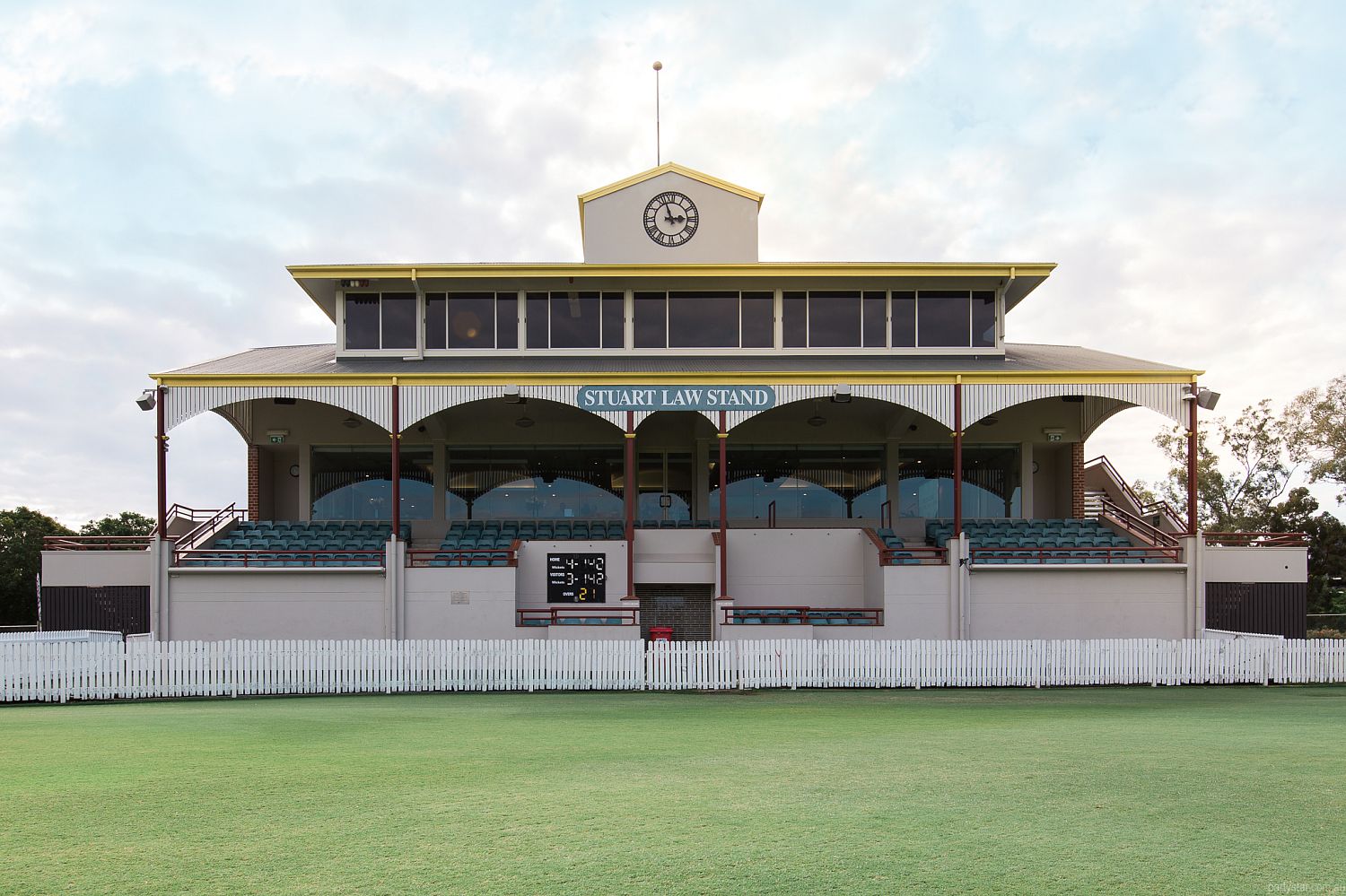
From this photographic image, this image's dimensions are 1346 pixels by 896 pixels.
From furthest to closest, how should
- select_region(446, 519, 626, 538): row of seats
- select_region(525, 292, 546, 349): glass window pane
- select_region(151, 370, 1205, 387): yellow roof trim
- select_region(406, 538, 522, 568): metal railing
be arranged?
select_region(525, 292, 546, 349): glass window pane
select_region(446, 519, 626, 538): row of seats
select_region(151, 370, 1205, 387): yellow roof trim
select_region(406, 538, 522, 568): metal railing

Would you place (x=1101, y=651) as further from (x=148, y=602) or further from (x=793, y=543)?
(x=148, y=602)

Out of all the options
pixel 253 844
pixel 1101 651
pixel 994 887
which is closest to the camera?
pixel 994 887

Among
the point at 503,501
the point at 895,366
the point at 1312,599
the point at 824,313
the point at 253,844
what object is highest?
the point at 824,313

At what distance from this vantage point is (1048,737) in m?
11.6

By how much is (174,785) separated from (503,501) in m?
20.7

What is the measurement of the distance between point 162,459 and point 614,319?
39.8ft

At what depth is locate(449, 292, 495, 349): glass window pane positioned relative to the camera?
27.9m

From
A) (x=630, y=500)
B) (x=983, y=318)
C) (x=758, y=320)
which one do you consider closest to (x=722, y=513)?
(x=630, y=500)

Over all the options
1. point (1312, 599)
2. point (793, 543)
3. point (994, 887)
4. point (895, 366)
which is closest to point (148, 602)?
point (793, 543)

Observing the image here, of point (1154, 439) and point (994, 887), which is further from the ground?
point (1154, 439)

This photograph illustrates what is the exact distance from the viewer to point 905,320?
28.1 m

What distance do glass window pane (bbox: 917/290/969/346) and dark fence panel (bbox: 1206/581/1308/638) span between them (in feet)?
30.0

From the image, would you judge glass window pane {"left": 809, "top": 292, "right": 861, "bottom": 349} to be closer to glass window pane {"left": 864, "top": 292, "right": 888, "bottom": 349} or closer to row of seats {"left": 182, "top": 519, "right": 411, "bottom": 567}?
glass window pane {"left": 864, "top": 292, "right": 888, "bottom": 349}

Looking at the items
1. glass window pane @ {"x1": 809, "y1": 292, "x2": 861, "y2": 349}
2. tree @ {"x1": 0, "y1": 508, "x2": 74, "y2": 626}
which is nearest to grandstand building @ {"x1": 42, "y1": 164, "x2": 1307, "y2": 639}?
glass window pane @ {"x1": 809, "y1": 292, "x2": 861, "y2": 349}
